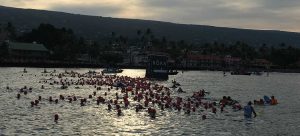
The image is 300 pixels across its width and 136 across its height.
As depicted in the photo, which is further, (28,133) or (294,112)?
(294,112)

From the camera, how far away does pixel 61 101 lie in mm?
Answer: 56281

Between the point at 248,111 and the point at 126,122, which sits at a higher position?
the point at 248,111

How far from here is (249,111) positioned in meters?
46.2

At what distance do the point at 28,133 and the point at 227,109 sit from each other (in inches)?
1017

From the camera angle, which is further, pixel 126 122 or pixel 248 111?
pixel 248 111

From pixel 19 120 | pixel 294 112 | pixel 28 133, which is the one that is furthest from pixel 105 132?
pixel 294 112

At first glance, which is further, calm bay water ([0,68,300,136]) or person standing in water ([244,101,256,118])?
person standing in water ([244,101,256,118])

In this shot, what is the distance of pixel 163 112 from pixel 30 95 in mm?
21268

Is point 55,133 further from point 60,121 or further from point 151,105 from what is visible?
point 151,105

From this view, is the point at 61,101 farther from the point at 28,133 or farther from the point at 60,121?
the point at 28,133

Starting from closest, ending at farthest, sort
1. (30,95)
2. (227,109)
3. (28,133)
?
(28,133), (227,109), (30,95)

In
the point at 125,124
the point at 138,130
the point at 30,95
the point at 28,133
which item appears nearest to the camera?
the point at 28,133

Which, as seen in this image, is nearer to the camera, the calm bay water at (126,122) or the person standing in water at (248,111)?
the calm bay water at (126,122)

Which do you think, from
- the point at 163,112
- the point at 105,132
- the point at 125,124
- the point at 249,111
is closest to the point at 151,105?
the point at 163,112
